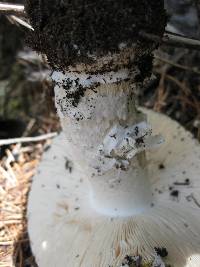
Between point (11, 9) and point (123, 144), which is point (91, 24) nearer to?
point (123, 144)

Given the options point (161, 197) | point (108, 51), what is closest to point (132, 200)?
point (161, 197)

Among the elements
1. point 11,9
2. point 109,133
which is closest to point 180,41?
point 109,133

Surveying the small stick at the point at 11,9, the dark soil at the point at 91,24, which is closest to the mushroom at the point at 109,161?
the dark soil at the point at 91,24

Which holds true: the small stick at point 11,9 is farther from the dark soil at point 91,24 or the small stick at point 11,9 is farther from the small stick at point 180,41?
the small stick at point 180,41

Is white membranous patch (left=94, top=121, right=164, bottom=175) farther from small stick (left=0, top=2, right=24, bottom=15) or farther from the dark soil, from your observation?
small stick (left=0, top=2, right=24, bottom=15)

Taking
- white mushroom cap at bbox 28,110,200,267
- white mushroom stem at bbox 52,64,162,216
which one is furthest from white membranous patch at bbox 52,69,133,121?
white mushroom cap at bbox 28,110,200,267

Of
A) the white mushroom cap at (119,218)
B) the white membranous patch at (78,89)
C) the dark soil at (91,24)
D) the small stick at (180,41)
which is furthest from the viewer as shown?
the white mushroom cap at (119,218)

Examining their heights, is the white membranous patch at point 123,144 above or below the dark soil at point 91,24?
below
